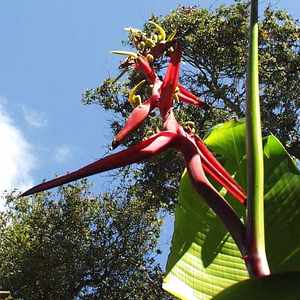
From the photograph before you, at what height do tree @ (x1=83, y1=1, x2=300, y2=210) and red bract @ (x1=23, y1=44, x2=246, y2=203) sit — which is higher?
tree @ (x1=83, y1=1, x2=300, y2=210)

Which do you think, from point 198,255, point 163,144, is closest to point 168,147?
point 163,144

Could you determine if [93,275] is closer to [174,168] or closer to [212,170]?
[174,168]

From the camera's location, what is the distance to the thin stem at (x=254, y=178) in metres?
0.43

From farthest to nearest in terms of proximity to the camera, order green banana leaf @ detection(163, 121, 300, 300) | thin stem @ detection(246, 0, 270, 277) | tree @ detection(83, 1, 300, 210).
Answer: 1. tree @ detection(83, 1, 300, 210)
2. green banana leaf @ detection(163, 121, 300, 300)
3. thin stem @ detection(246, 0, 270, 277)

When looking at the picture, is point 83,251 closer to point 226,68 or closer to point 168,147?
point 226,68

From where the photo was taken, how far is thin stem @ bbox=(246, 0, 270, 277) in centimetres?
43

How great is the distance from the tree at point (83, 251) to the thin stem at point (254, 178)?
9823 mm

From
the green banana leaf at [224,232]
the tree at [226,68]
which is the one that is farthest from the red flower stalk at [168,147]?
the tree at [226,68]

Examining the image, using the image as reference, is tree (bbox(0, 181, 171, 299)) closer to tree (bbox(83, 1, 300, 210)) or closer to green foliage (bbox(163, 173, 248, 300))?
tree (bbox(83, 1, 300, 210))

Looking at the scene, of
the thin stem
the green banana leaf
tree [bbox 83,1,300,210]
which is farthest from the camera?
tree [bbox 83,1,300,210]

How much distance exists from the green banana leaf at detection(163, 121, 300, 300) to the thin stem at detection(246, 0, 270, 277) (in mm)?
201

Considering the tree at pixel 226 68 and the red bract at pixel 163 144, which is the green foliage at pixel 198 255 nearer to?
the red bract at pixel 163 144

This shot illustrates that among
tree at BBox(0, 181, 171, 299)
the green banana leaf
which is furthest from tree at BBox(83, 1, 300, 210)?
the green banana leaf

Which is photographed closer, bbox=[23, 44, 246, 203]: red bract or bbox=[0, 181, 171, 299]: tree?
bbox=[23, 44, 246, 203]: red bract
